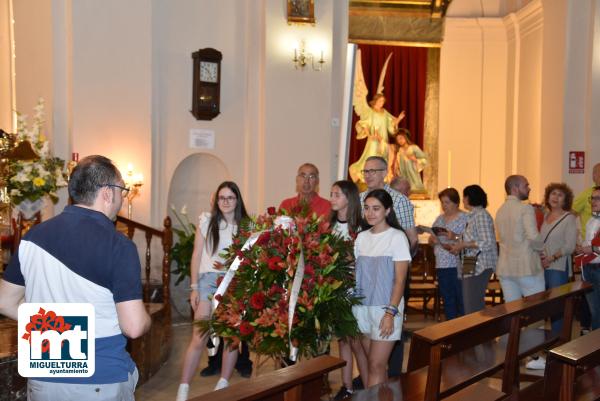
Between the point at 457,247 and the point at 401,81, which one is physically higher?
the point at 401,81

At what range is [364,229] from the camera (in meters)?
4.62

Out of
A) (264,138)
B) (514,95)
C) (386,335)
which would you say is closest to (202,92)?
(264,138)

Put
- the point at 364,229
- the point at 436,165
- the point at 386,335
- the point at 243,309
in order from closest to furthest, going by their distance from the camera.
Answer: the point at 243,309
the point at 386,335
the point at 364,229
the point at 436,165

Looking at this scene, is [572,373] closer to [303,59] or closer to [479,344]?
[479,344]

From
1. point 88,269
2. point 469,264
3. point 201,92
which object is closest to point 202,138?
point 201,92

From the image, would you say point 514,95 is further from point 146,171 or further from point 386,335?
point 386,335

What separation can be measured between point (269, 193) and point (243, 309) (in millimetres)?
4869

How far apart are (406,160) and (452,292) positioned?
511 cm

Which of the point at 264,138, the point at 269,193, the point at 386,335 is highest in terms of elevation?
the point at 264,138

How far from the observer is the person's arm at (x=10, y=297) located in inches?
102

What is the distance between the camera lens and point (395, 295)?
4199 mm

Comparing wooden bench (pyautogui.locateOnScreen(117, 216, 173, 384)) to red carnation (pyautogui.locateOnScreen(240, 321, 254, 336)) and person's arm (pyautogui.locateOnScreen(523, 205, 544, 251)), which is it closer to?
red carnation (pyautogui.locateOnScreen(240, 321, 254, 336))

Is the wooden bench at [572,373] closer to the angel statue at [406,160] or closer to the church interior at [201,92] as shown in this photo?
the church interior at [201,92]

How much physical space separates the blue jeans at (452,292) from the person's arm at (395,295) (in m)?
2.27
